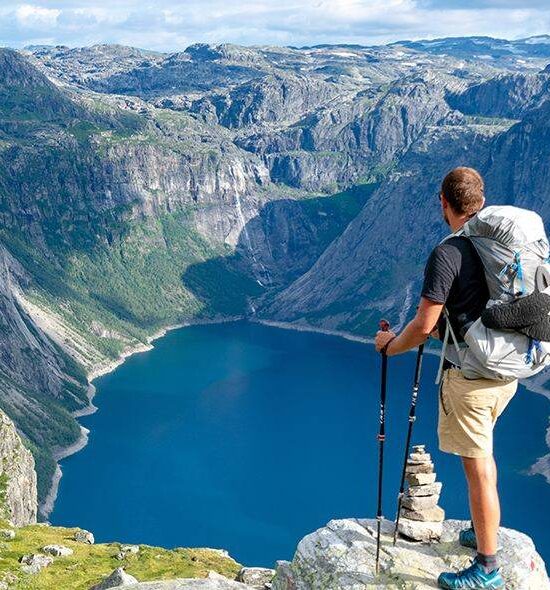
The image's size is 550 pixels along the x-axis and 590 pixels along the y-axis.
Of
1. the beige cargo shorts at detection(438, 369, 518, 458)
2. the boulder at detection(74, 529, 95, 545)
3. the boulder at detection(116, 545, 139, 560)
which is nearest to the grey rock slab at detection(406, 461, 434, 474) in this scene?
the beige cargo shorts at detection(438, 369, 518, 458)

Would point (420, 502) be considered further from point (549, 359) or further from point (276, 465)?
point (276, 465)

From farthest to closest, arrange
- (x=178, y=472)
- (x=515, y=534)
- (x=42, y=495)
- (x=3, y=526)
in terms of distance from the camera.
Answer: (x=178, y=472) → (x=42, y=495) → (x=3, y=526) → (x=515, y=534)

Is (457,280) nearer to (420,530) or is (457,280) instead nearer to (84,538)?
(420,530)

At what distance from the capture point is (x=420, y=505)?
73.8 feet

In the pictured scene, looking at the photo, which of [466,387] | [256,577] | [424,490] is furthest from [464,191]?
[256,577]

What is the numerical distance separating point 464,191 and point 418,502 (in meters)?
7.93

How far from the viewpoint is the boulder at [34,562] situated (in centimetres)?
6203

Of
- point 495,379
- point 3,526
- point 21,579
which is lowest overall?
point 3,526

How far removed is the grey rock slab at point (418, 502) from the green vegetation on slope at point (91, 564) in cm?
3817

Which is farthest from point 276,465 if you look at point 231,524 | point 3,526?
point 3,526

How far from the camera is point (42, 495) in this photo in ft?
593

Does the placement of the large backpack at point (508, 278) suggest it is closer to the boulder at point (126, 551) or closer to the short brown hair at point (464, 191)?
the short brown hair at point (464, 191)

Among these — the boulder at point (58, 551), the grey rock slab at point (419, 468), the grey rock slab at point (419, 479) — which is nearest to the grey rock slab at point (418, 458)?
the grey rock slab at point (419, 468)

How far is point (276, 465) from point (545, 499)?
5617 cm
